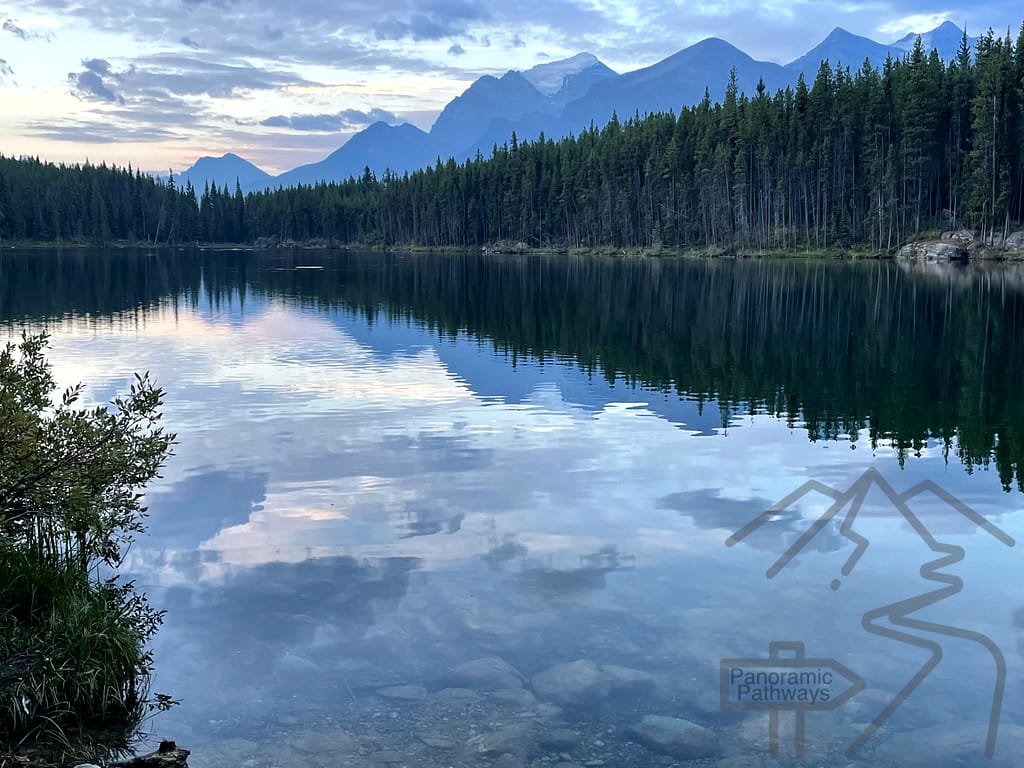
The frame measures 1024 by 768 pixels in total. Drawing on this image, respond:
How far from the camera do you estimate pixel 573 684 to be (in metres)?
9.78

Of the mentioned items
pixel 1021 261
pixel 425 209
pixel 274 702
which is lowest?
pixel 274 702

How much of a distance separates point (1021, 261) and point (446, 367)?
7650 cm

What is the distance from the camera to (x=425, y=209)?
190 metres

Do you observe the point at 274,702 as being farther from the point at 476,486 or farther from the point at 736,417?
the point at 736,417

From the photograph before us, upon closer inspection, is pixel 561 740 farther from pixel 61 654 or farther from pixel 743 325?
pixel 743 325

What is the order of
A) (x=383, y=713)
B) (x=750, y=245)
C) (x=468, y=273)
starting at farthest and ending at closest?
(x=750, y=245) < (x=468, y=273) < (x=383, y=713)

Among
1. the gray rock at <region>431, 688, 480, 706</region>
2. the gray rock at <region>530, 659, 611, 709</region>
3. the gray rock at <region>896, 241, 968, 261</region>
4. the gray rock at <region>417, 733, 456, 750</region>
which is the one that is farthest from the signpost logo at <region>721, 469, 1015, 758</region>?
the gray rock at <region>896, 241, 968, 261</region>

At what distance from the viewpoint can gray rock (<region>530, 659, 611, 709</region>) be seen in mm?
9469

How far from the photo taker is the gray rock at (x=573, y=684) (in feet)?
31.1

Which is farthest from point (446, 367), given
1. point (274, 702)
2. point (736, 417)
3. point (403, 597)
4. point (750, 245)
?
point (750, 245)

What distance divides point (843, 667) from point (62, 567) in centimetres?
919

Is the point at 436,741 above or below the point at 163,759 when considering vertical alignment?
below

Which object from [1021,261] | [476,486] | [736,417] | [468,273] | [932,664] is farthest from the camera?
[468,273]

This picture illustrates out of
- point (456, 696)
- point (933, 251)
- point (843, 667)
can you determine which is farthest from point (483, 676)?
point (933, 251)
